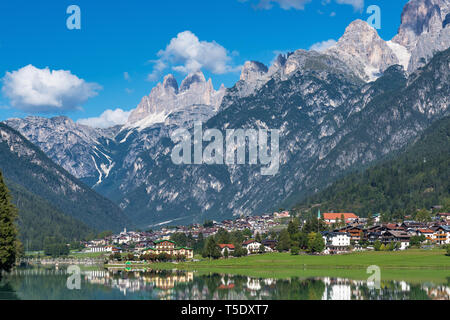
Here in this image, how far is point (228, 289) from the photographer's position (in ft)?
388

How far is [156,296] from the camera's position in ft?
361

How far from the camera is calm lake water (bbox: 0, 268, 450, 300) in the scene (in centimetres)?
→ 10375

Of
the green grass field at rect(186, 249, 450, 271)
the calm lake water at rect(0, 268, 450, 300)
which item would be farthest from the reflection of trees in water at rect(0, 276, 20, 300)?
the green grass field at rect(186, 249, 450, 271)

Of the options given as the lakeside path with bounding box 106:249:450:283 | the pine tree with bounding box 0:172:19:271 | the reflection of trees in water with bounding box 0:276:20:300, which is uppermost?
the pine tree with bounding box 0:172:19:271

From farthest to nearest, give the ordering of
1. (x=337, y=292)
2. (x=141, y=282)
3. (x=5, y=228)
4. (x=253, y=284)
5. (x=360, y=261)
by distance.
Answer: (x=360, y=261) < (x=141, y=282) < (x=253, y=284) < (x=5, y=228) < (x=337, y=292)

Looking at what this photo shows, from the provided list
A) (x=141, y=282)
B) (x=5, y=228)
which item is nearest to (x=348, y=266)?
(x=141, y=282)

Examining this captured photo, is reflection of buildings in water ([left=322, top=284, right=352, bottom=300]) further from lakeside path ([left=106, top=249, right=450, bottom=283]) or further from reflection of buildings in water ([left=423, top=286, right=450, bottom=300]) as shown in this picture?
lakeside path ([left=106, top=249, right=450, bottom=283])

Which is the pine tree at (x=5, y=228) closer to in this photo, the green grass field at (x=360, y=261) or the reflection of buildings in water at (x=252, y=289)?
the reflection of buildings in water at (x=252, y=289)

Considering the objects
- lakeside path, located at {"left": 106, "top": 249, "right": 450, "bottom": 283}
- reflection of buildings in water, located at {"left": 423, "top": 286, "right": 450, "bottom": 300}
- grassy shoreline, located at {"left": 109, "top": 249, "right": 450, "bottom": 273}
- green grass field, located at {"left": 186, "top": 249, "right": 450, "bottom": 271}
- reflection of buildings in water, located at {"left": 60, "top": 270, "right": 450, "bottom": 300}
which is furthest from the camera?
green grass field, located at {"left": 186, "top": 249, "right": 450, "bottom": 271}

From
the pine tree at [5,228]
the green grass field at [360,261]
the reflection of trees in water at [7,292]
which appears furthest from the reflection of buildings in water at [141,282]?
the green grass field at [360,261]

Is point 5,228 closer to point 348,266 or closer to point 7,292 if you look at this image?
point 7,292

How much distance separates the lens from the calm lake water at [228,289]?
10375cm
